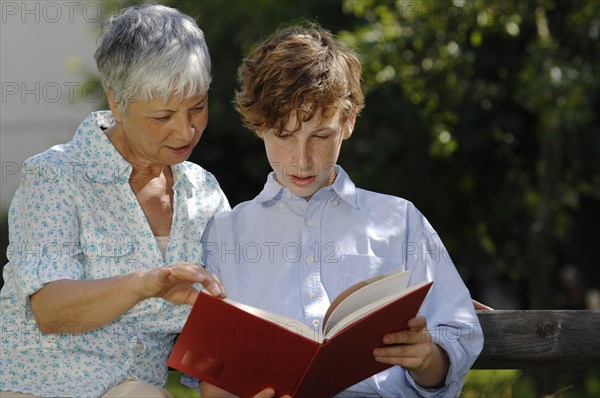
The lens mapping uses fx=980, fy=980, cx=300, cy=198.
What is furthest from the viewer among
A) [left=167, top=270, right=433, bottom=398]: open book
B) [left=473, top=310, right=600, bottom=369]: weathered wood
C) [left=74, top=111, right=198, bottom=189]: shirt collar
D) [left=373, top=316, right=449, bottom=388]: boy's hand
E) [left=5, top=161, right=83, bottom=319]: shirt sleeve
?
[left=473, top=310, right=600, bottom=369]: weathered wood

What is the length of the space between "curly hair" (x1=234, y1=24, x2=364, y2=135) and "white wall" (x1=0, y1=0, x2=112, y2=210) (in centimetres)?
408

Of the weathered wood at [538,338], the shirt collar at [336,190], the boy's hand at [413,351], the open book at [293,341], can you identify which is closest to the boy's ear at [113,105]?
the shirt collar at [336,190]

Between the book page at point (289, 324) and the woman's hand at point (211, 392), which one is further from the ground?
the book page at point (289, 324)

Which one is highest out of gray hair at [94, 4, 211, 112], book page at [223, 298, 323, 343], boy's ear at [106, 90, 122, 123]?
gray hair at [94, 4, 211, 112]

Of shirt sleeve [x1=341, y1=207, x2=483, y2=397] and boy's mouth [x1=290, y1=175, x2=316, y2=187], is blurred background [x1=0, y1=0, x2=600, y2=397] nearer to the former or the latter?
shirt sleeve [x1=341, y1=207, x2=483, y2=397]

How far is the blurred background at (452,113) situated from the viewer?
5961mm

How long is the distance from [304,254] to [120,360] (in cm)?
60

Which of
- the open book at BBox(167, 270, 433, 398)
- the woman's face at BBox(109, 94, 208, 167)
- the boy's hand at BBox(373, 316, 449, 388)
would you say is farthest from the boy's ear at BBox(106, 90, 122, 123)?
the boy's hand at BBox(373, 316, 449, 388)

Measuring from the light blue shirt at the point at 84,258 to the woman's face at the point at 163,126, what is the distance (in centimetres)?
8

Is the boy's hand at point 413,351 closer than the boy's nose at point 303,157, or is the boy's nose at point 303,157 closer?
the boy's hand at point 413,351

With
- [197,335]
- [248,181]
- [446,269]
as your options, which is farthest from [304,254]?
[248,181]

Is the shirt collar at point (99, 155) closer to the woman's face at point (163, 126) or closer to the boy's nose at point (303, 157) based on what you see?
the woman's face at point (163, 126)

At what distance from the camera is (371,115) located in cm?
757

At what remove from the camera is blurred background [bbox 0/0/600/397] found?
5961 millimetres
